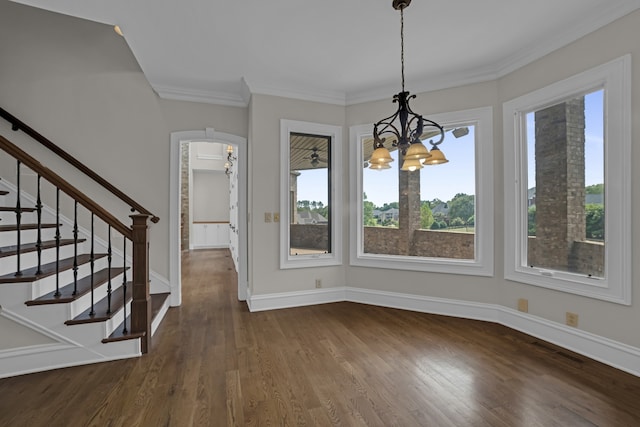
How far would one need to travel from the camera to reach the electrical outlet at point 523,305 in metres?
2.99

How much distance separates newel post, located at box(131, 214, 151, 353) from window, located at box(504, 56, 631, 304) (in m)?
3.64

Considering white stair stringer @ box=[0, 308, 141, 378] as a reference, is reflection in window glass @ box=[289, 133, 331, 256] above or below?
above

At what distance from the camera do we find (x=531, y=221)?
3.04 m

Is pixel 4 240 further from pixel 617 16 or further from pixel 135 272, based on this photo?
pixel 617 16

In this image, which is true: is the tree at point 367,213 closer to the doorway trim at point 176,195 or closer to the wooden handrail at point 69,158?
the doorway trim at point 176,195

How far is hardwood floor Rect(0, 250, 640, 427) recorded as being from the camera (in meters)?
1.75

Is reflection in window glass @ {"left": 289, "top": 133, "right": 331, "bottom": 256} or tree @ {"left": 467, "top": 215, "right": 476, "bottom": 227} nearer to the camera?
tree @ {"left": 467, "top": 215, "right": 476, "bottom": 227}

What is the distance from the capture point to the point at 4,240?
2.64 metres

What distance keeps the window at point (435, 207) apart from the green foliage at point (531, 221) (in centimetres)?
35

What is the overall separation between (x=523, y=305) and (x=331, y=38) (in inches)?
131

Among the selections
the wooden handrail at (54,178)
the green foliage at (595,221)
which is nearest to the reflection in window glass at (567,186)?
the green foliage at (595,221)

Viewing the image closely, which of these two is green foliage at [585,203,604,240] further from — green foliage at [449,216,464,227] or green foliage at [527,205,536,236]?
green foliage at [449,216,464,227]

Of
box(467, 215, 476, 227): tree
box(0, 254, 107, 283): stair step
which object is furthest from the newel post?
box(467, 215, 476, 227): tree

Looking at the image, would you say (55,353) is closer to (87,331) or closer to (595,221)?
(87,331)
